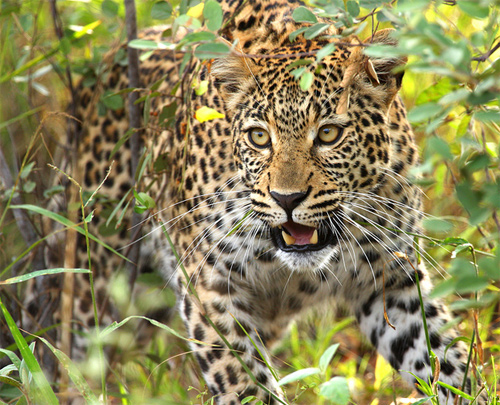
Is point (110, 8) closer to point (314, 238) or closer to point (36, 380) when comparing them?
point (314, 238)

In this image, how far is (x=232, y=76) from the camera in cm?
370

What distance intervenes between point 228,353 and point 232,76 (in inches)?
61.3

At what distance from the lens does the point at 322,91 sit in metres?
3.37

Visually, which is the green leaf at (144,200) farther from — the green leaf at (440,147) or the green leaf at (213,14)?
the green leaf at (440,147)

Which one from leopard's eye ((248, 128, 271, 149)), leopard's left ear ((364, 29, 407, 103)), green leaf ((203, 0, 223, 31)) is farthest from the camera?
leopard's eye ((248, 128, 271, 149))

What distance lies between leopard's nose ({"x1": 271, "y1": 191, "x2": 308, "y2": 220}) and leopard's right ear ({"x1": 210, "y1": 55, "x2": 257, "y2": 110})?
72 cm

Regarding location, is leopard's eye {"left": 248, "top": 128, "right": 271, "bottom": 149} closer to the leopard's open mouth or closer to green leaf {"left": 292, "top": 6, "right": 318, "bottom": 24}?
the leopard's open mouth

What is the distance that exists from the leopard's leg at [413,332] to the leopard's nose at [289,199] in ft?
2.88

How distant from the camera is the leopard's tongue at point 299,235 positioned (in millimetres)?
3547

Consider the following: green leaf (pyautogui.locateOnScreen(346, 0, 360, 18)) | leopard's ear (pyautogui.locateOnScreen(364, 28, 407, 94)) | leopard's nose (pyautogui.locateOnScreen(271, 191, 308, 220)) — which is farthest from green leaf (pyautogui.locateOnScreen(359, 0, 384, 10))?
leopard's nose (pyautogui.locateOnScreen(271, 191, 308, 220))

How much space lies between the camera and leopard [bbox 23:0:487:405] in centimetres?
338

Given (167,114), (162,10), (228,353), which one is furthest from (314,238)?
(162,10)

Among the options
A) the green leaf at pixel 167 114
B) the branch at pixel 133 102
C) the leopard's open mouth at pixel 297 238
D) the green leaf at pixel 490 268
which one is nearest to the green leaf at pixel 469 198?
the green leaf at pixel 490 268

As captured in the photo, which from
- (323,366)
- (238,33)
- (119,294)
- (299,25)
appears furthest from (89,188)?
(323,366)
